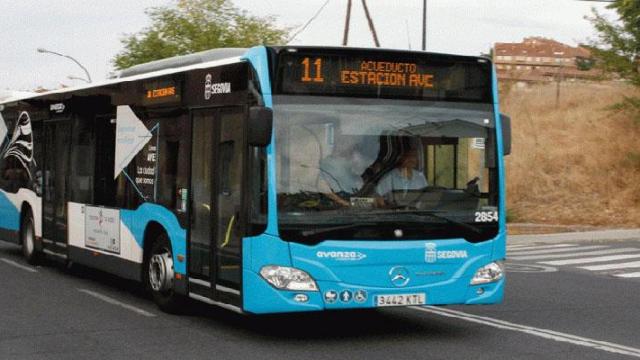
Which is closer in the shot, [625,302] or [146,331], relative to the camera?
[146,331]

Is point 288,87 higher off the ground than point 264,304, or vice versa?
point 288,87

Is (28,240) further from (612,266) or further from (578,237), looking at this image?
(578,237)

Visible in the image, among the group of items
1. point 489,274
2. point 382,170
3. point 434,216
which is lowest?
point 489,274

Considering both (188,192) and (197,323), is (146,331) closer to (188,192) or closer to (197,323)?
(197,323)

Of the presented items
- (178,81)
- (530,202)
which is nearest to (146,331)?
(178,81)

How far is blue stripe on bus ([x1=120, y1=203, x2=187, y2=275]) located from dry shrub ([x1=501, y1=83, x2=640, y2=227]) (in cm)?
2288

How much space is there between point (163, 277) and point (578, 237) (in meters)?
17.3

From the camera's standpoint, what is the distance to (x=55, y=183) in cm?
1547

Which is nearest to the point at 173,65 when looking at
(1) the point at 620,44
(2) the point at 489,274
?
(2) the point at 489,274

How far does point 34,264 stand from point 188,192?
22.3ft

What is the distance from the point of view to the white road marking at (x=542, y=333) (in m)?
9.20

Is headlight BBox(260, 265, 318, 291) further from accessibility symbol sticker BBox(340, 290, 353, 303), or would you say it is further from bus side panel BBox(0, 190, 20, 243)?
bus side panel BBox(0, 190, 20, 243)

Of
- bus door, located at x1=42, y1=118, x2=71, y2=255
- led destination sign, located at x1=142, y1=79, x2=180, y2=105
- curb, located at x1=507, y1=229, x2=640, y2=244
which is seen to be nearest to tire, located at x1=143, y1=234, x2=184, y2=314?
led destination sign, located at x1=142, y1=79, x2=180, y2=105

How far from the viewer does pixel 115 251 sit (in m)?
12.8
